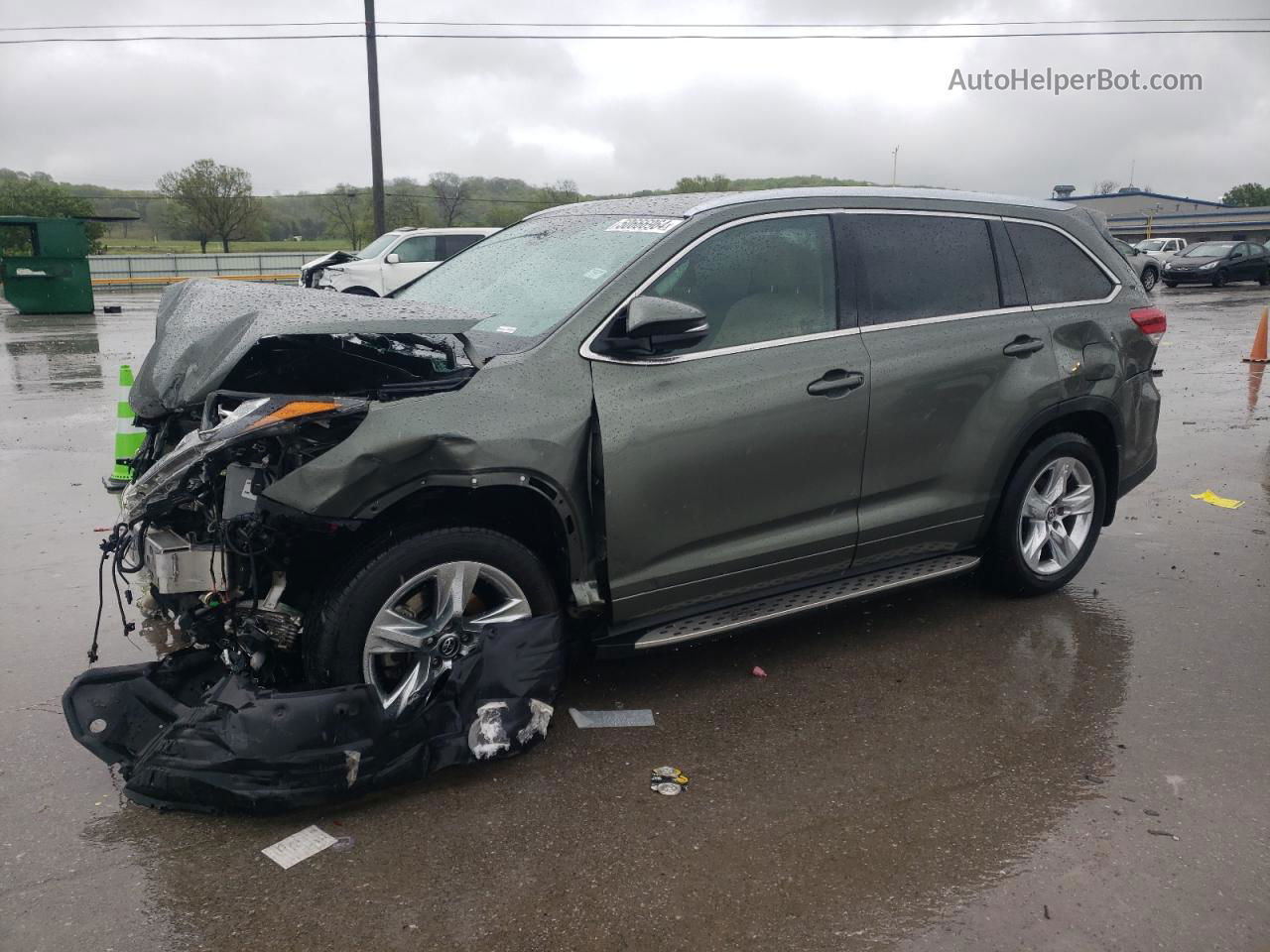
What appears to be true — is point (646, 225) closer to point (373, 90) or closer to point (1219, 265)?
point (373, 90)

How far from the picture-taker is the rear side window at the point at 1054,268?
4.95 m

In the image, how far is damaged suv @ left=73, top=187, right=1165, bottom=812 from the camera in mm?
3377

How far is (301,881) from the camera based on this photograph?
2.95 metres

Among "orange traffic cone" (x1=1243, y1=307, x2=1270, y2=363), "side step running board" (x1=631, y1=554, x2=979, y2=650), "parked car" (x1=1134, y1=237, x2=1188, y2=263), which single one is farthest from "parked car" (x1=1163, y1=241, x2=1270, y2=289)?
"side step running board" (x1=631, y1=554, x2=979, y2=650)

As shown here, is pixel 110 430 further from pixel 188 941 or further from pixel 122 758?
pixel 188 941

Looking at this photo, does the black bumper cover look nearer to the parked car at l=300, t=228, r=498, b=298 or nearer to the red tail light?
the red tail light

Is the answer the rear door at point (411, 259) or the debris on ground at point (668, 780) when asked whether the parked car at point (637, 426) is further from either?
the rear door at point (411, 259)

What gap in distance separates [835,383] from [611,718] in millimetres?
1622

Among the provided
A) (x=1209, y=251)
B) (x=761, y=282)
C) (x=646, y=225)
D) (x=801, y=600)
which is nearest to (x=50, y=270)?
(x=646, y=225)

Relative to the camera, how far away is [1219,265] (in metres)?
30.6

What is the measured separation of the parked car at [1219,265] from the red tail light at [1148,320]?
97.2ft

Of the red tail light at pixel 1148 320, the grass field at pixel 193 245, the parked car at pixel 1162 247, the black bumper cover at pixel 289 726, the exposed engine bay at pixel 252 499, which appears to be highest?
the grass field at pixel 193 245

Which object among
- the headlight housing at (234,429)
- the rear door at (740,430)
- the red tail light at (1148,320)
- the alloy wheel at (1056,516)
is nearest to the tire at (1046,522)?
the alloy wheel at (1056,516)

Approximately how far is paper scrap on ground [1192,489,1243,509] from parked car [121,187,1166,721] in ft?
7.37
